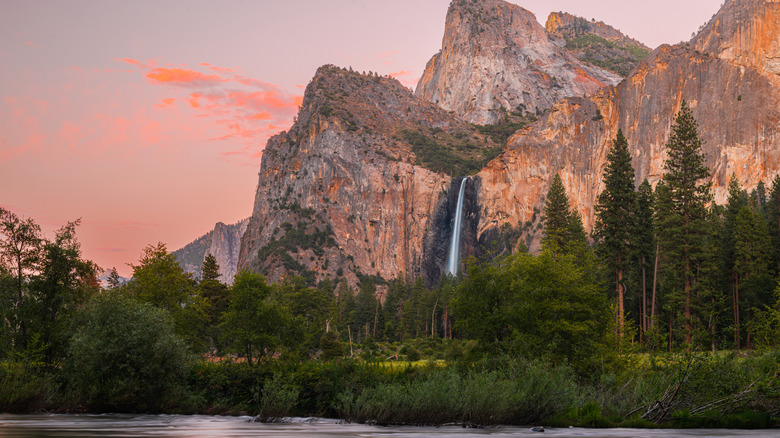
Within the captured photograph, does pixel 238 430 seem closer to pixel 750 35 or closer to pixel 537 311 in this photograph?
pixel 537 311

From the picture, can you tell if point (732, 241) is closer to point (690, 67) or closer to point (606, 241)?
point (606, 241)

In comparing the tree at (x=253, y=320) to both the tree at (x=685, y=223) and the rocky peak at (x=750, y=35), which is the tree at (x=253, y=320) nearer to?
the tree at (x=685, y=223)

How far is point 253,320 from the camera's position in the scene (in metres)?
42.8

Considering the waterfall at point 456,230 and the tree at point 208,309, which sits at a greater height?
the waterfall at point 456,230

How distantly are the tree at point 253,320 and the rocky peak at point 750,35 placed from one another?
4672 inches

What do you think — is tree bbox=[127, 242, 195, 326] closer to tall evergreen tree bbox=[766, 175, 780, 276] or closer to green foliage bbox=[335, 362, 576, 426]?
green foliage bbox=[335, 362, 576, 426]

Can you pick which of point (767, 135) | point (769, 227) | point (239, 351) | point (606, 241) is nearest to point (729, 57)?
point (767, 135)

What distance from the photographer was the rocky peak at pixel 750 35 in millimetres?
119562

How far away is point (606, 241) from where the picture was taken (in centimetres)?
5894

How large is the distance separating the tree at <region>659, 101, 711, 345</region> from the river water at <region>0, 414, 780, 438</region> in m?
32.6

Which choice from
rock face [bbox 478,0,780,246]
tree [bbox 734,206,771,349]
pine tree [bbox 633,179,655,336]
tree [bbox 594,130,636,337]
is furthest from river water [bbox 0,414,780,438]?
rock face [bbox 478,0,780,246]

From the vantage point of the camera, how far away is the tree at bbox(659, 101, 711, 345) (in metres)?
54.1

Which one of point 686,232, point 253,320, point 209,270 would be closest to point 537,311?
point 253,320

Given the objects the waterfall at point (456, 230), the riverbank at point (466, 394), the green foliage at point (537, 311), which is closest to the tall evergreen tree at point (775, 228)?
the green foliage at point (537, 311)
